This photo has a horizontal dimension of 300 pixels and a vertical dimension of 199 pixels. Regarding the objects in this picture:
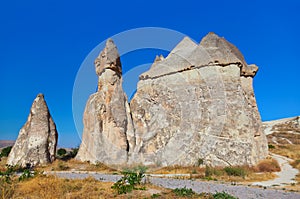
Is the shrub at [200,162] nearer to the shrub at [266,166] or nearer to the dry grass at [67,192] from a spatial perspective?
the shrub at [266,166]

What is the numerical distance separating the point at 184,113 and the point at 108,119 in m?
5.39

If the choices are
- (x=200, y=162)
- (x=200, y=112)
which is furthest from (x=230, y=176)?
(x=200, y=112)

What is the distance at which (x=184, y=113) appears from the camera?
17.5m

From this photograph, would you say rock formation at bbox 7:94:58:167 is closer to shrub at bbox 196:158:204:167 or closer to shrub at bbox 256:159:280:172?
shrub at bbox 196:158:204:167

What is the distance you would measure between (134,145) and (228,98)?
7160 millimetres

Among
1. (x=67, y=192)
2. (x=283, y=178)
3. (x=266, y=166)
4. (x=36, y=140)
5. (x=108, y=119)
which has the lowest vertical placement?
(x=67, y=192)

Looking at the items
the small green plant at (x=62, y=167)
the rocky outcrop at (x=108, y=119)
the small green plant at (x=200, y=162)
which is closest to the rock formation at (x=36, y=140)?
the small green plant at (x=62, y=167)

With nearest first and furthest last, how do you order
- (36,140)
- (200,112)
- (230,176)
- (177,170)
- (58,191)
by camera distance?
(58,191)
(230,176)
(177,170)
(200,112)
(36,140)

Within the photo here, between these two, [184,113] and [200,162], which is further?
[184,113]

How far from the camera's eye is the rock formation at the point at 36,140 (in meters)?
16.7

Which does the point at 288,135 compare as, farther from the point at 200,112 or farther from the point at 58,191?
the point at 58,191

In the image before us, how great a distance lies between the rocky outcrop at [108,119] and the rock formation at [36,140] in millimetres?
2335

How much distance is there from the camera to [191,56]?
18281mm

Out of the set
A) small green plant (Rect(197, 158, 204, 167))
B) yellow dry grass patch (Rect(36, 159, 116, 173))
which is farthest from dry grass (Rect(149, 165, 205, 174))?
yellow dry grass patch (Rect(36, 159, 116, 173))
